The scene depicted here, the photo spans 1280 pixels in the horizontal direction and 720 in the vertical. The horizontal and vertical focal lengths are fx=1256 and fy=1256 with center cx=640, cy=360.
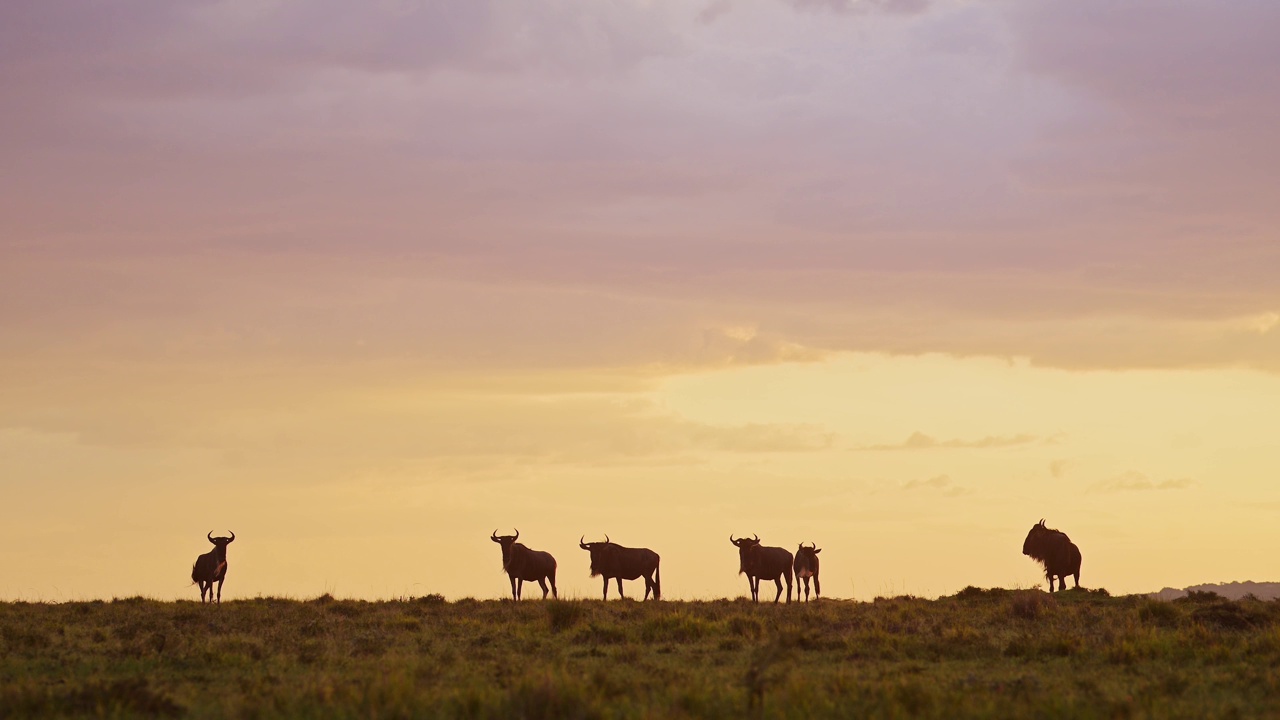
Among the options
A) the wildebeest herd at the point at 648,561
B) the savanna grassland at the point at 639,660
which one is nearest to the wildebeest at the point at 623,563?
the wildebeest herd at the point at 648,561

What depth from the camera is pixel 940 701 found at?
48.1ft

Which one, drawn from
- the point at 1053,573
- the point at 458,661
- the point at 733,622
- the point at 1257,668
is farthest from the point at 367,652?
the point at 1053,573

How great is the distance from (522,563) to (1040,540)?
17.9m

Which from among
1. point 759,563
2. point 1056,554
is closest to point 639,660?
point 759,563

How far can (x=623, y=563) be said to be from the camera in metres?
43.4

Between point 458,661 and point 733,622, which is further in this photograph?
point 733,622

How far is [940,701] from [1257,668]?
6.40m

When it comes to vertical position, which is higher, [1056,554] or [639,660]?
[1056,554]

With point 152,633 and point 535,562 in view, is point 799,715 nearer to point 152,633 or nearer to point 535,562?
point 152,633

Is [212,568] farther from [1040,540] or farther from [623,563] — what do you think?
[1040,540]

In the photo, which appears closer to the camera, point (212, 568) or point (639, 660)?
point (639, 660)

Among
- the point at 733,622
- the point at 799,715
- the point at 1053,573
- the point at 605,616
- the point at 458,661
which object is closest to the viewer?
the point at 799,715

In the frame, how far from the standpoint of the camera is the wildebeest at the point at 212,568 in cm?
3856

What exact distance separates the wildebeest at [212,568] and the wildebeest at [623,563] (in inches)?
467
